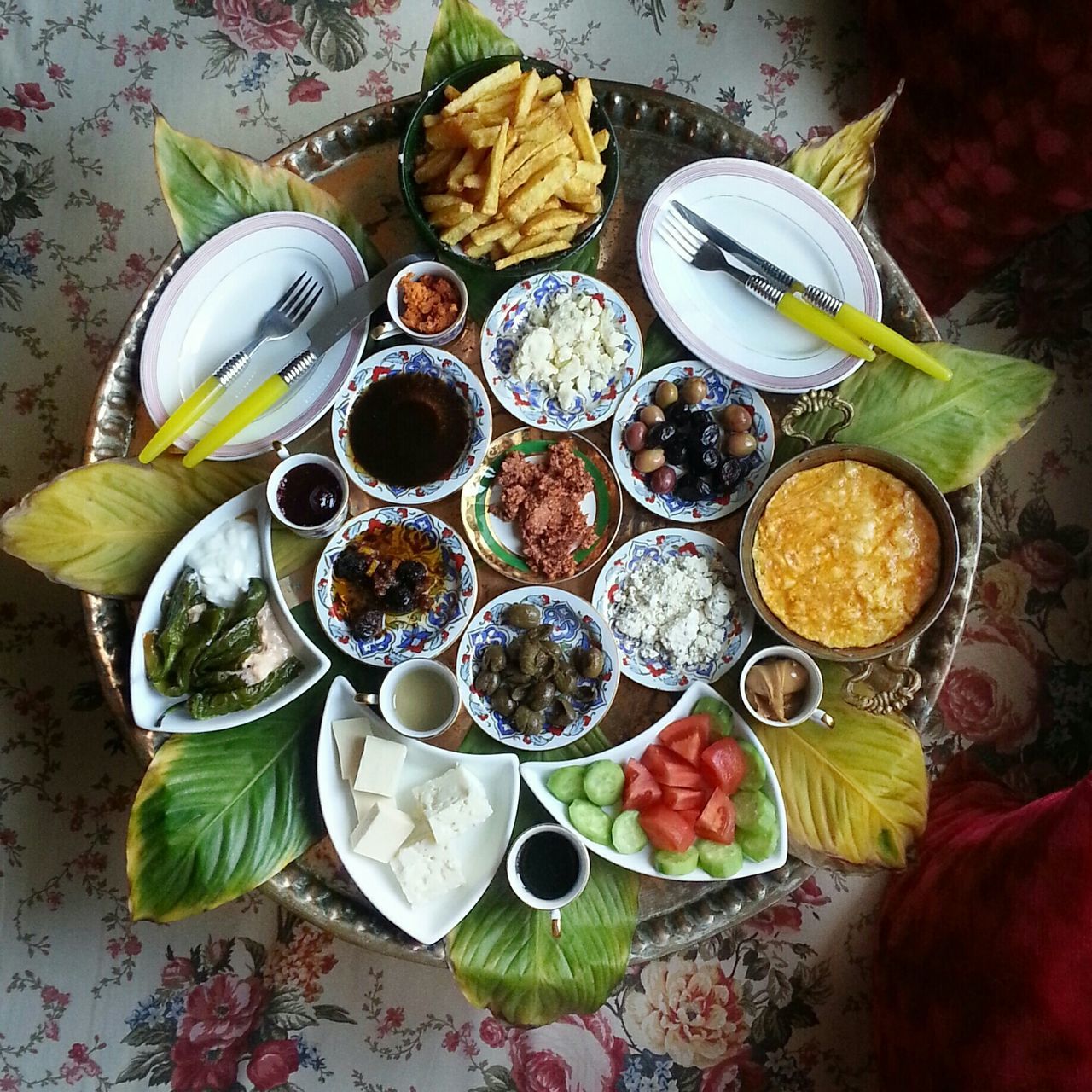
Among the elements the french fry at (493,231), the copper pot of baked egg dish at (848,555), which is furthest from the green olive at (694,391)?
the french fry at (493,231)

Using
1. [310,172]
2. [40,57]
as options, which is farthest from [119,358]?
[40,57]

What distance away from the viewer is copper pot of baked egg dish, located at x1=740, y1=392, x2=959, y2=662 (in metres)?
1.97

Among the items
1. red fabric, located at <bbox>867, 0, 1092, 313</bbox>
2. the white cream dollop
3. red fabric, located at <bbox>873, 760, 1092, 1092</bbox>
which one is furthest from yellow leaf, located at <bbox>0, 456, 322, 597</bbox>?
red fabric, located at <bbox>867, 0, 1092, 313</bbox>

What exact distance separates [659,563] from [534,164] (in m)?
0.97

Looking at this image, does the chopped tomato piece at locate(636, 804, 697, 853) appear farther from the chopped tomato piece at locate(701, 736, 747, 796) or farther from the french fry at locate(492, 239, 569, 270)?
the french fry at locate(492, 239, 569, 270)

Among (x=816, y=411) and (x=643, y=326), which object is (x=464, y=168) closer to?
(x=643, y=326)

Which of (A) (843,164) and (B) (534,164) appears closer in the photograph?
(B) (534,164)

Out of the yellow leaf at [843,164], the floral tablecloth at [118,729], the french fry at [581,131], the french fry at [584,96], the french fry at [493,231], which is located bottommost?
the floral tablecloth at [118,729]

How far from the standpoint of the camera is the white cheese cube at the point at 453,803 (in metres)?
1.88

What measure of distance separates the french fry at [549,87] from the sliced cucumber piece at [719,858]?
177 centimetres

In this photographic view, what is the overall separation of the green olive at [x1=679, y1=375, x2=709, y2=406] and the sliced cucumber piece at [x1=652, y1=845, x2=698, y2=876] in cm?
106

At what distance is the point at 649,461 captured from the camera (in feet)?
6.72

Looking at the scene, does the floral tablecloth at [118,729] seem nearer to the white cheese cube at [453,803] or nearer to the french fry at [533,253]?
the white cheese cube at [453,803]

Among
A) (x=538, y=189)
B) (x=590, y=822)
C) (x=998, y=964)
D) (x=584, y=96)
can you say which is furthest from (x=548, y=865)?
(x=584, y=96)
